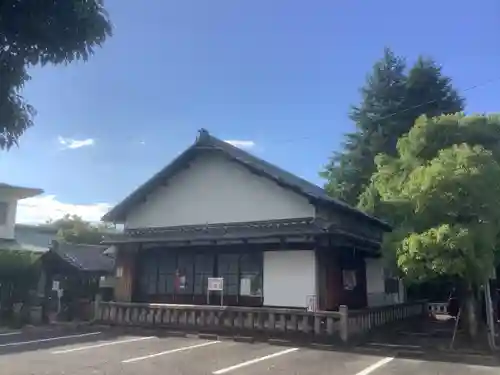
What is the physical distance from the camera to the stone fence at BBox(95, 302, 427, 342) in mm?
Answer: 13125

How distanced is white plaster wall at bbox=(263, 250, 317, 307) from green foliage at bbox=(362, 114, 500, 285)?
10.2ft

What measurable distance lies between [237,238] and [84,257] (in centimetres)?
1079

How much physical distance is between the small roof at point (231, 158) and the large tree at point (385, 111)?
10959 millimetres

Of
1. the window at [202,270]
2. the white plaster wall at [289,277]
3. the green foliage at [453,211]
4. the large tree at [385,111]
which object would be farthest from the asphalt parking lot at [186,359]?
the large tree at [385,111]

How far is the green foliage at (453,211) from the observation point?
37.5 ft

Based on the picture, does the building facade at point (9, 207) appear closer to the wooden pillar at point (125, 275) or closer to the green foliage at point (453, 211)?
the wooden pillar at point (125, 275)

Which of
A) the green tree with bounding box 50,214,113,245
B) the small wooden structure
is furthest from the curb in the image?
the green tree with bounding box 50,214,113,245

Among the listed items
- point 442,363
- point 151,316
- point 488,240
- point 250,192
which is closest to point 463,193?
point 488,240

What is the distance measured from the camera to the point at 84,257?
2350 centimetres

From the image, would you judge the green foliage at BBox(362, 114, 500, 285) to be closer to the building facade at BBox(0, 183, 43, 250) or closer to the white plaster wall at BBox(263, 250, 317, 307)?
the white plaster wall at BBox(263, 250, 317, 307)

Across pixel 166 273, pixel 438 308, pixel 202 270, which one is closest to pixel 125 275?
pixel 166 273

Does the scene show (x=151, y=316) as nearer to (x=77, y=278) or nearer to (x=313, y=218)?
(x=313, y=218)

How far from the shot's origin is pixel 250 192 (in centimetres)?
1703

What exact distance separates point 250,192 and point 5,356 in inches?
350
